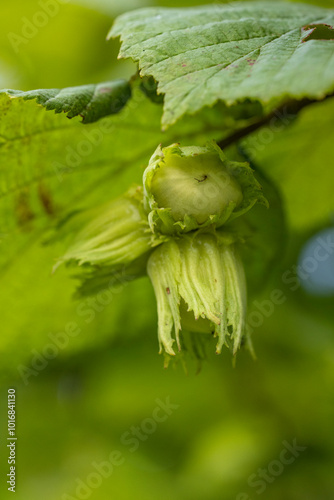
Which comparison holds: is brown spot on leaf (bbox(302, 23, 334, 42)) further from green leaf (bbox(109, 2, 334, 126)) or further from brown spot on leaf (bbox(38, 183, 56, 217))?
brown spot on leaf (bbox(38, 183, 56, 217))

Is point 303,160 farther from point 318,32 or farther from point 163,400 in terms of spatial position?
point 163,400

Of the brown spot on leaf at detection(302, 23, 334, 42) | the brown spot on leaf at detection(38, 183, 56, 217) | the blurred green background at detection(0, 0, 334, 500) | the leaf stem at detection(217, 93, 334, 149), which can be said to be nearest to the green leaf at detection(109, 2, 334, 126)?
the brown spot on leaf at detection(302, 23, 334, 42)

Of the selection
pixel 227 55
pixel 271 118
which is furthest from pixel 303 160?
pixel 227 55

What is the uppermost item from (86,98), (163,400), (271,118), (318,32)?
(86,98)

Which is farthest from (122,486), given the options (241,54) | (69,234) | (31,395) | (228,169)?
(241,54)

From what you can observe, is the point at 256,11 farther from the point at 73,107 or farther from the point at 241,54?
the point at 73,107
